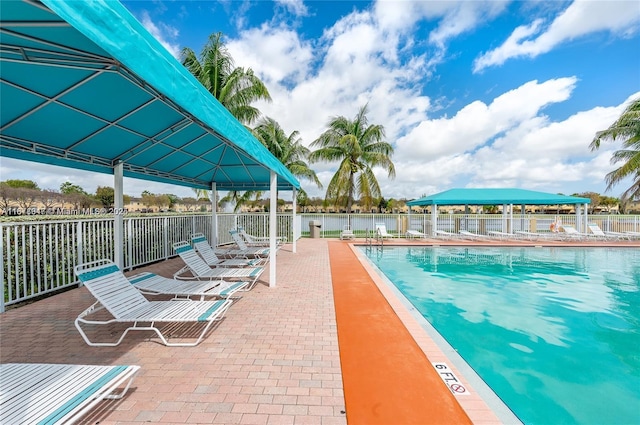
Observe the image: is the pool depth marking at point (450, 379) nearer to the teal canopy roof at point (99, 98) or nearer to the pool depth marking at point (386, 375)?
the pool depth marking at point (386, 375)

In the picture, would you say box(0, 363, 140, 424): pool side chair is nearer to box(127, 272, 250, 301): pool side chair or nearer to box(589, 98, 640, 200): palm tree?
box(127, 272, 250, 301): pool side chair

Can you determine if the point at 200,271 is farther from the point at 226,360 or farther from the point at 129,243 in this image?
the point at 226,360

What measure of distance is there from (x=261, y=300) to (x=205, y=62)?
50.0 feet

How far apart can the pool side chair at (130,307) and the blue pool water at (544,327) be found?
3.67 meters

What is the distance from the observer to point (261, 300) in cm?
539

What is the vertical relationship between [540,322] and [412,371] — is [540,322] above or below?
below

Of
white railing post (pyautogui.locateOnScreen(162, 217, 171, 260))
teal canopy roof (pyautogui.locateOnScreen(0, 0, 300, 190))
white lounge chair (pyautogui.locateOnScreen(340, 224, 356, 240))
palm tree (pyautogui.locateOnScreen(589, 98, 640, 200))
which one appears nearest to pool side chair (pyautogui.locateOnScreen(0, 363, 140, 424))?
teal canopy roof (pyautogui.locateOnScreen(0, 0, 300, 190))

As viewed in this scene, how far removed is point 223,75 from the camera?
1527cm

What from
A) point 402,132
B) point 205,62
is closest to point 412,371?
point 205,62

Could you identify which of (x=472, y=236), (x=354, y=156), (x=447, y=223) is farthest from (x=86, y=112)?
(x=447, y=223)

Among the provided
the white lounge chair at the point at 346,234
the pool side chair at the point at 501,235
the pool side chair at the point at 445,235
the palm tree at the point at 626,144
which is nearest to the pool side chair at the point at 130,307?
the white lounge chair at the point at 346,234

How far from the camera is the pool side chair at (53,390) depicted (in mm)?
1846

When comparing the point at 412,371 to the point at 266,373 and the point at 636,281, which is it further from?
the point at 636,281

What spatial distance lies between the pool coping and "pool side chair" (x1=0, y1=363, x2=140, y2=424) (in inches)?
119
